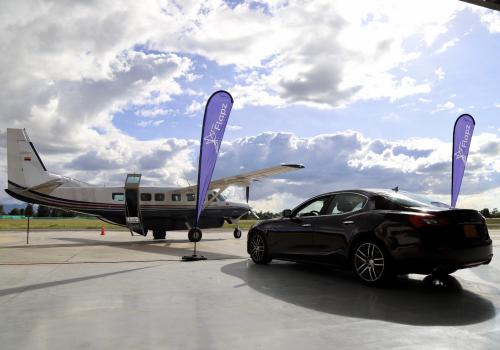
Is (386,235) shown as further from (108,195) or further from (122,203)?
(108,195)

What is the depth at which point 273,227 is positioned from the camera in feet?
27.6

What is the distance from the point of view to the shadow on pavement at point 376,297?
4.60 meters

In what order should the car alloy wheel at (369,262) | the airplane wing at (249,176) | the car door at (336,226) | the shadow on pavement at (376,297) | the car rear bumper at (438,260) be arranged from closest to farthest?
1. the shadow on pavement at (376,297)
2. the car rear bumper at (438,260)
3. the car alloy wheel at (369,262)
4. the car door at (336,226)
5. the airplane wing at (249,176)

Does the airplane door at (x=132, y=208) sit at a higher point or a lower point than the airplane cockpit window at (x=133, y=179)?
lower

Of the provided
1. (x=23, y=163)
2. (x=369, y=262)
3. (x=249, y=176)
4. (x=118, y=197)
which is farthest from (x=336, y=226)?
(x=23, y=163)

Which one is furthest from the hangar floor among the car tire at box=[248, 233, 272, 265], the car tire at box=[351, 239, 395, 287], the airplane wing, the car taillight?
the airplane wing

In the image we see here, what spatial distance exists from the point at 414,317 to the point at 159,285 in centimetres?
370

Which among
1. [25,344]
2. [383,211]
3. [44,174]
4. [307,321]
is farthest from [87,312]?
[44,174]

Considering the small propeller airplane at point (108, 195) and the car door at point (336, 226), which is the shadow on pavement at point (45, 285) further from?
the small propeller airplane at point (108, 195)

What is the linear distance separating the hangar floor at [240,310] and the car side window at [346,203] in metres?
1.15

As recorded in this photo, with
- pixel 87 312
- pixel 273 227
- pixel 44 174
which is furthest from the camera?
pixel 44 174

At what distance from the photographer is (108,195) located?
57.5 feet

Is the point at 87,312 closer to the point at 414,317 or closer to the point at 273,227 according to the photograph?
the point at 414,317

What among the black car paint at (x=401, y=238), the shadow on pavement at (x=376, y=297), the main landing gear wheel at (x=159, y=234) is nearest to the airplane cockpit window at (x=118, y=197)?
the main landing gear wheel at (x=159, y=234)
